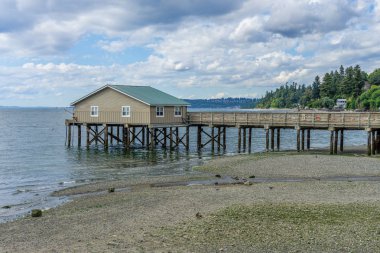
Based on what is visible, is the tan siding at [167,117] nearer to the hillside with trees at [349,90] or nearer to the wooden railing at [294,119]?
the wooden railing at [294,119]

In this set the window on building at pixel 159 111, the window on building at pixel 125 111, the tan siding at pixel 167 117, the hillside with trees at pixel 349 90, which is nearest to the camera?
the tan siding at pixel 167 117

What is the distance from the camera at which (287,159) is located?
112ft

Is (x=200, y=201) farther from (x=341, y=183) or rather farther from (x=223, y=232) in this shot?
(x=341, y=183)

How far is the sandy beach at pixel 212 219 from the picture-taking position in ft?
44.2

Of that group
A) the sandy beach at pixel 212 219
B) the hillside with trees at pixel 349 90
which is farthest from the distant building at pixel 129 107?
the hillside with trees at pixel 349 90

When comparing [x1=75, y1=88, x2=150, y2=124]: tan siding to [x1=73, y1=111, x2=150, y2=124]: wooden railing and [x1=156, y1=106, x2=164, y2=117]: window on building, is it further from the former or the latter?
[x1=156, y1=106, x2=164, y2=117]: window on building

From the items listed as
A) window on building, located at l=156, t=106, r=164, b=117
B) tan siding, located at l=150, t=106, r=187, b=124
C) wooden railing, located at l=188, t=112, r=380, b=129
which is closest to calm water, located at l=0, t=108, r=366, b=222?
tan siding, located at l=150, t=106, r=187, b=124

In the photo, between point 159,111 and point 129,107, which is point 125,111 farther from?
point 159,111

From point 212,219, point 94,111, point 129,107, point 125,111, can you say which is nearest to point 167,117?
point 129,107

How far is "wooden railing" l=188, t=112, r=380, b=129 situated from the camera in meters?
38.1

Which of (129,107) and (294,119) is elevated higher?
(129,107)

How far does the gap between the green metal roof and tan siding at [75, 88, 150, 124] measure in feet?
1.72

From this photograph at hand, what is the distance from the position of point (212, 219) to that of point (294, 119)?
92.5ft

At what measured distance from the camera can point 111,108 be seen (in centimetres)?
4822
